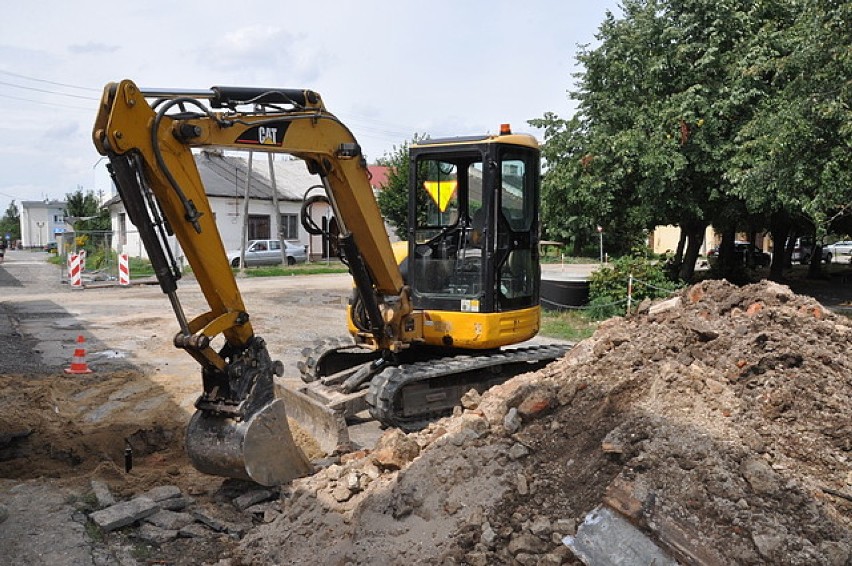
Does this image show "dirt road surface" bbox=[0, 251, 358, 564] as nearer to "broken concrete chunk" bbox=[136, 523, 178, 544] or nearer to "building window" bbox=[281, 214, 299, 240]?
"broken concrete chunk" bbox=[136, 523, 178, 544]

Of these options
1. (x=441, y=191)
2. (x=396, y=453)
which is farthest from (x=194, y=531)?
(x=441, y=191)

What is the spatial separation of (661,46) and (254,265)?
20721mm

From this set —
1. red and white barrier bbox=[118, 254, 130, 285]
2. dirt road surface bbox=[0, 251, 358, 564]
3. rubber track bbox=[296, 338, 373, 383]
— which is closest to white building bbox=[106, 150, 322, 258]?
red and white barrier bbox=[118, 254, 130, 285]

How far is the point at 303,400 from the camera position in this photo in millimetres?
6945

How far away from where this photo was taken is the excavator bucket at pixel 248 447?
205 inches

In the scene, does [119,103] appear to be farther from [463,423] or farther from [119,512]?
[463,423]

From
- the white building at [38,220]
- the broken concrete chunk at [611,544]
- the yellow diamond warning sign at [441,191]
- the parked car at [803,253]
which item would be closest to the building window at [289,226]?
the parked car at [803,253]

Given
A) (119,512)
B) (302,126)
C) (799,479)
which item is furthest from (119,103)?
(799,479)

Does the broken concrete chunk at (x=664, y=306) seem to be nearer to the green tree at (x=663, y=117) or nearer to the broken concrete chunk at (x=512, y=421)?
the broken concrete chunk at (x=512, y=421)

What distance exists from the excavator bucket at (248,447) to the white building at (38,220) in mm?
89330

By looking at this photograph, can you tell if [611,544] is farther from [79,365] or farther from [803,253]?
[803,253]

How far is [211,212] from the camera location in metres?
5.47

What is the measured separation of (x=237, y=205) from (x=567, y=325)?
23.9 meters

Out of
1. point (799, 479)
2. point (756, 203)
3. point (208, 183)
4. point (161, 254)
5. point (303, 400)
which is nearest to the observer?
point (799, 479)
